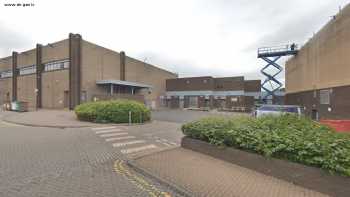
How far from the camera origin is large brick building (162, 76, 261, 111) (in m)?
46.6

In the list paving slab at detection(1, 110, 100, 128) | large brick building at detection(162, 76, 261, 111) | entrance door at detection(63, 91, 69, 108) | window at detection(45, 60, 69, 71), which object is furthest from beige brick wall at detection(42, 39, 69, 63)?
large brick building at detection(162, 76, 261, 111)

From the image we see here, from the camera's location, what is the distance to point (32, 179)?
4559 millimetres

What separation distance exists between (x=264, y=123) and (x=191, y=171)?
2.72 meters

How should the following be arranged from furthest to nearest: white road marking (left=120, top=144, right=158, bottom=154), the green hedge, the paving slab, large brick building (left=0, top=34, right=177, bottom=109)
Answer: large brick building (left=0, top=34, right=177, bottom=109) → the paving slab → white road marking (left=120, top=144, right=158, bottom=154) → the green hedge

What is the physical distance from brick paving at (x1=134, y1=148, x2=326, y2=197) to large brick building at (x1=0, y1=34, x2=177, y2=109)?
74.0ft

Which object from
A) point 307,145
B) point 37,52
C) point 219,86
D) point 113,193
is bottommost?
point 113,193

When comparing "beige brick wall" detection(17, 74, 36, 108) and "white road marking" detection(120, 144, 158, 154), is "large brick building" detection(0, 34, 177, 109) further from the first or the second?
"white road marking" detection(120, 144, 158, 154)

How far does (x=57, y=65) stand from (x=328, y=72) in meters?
35.2

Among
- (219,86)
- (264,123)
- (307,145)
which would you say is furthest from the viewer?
(219,86)

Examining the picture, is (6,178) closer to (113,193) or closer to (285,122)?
(113,193)

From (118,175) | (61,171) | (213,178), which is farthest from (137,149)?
(213,178)

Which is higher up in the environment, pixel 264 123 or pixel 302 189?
pixel 264 123

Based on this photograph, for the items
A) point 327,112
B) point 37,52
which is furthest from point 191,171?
point 37,52

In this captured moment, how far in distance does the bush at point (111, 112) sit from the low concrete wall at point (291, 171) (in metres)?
Result: 10.6
